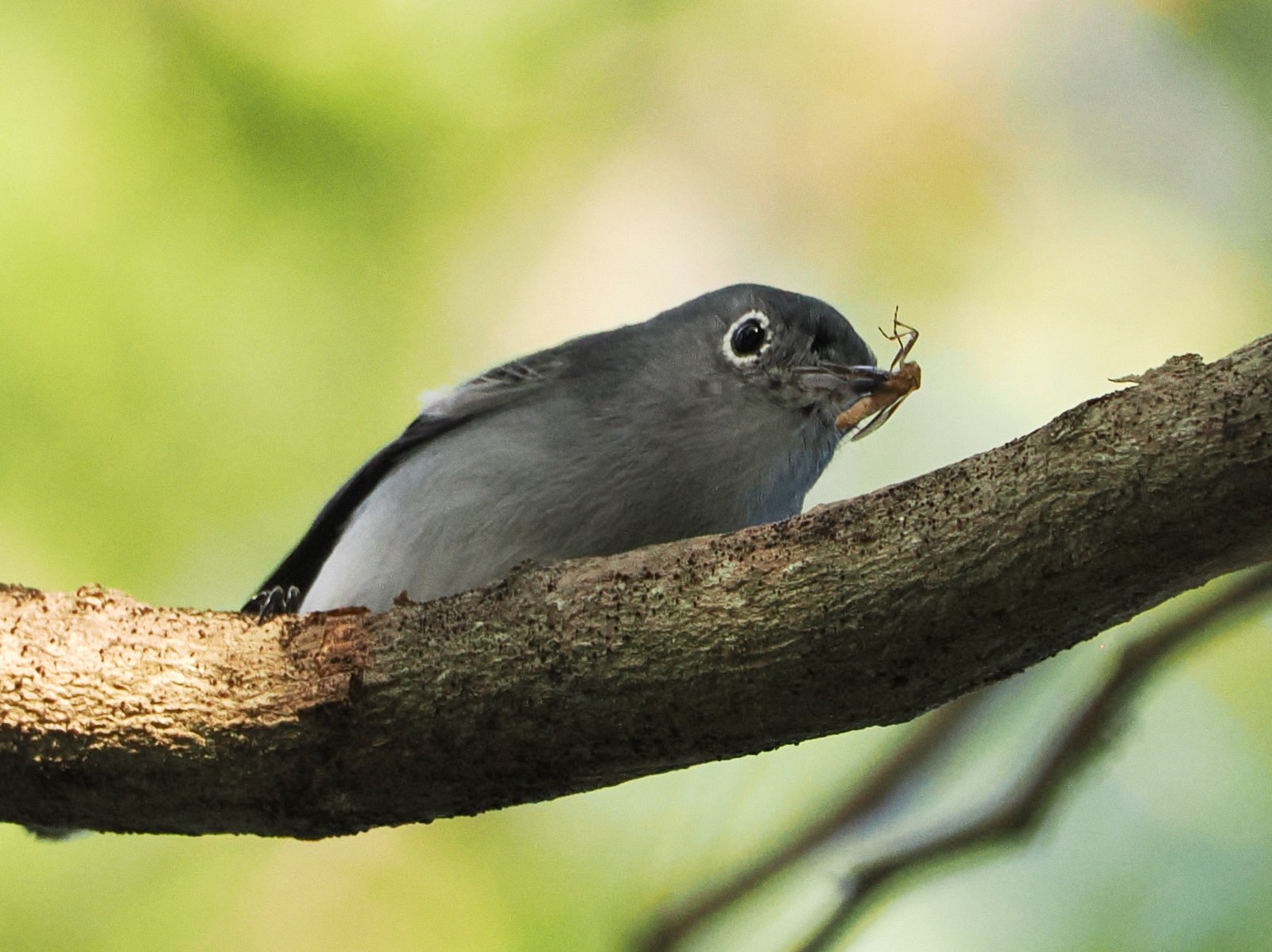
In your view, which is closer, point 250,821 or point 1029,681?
point 250,821

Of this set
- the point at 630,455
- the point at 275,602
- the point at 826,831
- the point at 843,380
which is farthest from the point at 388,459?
the point at 826,831

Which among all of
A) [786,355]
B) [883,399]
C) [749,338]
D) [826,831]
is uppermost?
[749,338]

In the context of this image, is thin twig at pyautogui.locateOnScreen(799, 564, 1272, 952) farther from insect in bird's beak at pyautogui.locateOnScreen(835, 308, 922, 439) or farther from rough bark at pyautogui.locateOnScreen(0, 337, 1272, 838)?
insect in bird's beak at pyautogui.locateOnScreen(835, 308, 922, 439)

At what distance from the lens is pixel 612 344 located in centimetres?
511

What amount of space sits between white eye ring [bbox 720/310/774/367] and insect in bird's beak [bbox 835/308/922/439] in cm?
35

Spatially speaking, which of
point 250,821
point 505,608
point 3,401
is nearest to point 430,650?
point 505,608

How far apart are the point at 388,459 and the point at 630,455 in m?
1.19

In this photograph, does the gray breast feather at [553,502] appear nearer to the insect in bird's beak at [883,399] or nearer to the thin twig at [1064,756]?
the insect in bird's beak at [883,399]

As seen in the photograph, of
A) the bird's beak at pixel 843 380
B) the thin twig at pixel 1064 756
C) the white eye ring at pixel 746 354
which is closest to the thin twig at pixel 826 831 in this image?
the thin twig at pixel 1064 756

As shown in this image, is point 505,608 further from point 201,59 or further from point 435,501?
point 201,59

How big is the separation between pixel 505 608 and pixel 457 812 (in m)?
0.50

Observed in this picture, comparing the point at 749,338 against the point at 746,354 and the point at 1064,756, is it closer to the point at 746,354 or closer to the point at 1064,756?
the point at 746,354

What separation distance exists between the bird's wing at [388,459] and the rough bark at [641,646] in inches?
72.9

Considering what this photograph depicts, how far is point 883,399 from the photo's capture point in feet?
14.9
